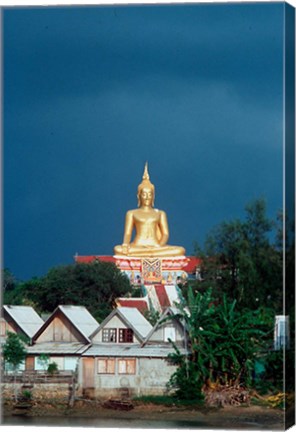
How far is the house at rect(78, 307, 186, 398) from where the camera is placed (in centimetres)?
1344

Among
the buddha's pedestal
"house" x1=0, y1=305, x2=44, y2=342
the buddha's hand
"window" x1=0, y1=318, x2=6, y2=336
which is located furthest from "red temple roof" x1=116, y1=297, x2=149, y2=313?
"window" x1=0, y1=318, x2=6, y2=336

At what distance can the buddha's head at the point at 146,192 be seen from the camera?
528 inches

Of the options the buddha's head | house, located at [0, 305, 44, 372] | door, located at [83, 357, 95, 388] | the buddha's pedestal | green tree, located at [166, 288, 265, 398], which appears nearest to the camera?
green tree, located at [166, 288, 265, 398]

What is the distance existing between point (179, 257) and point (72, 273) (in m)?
0.78

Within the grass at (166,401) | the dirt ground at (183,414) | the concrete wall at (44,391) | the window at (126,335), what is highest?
the window at (126,335)

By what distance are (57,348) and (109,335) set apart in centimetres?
39

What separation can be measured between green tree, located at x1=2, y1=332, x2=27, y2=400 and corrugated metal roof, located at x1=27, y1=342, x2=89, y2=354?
0.06 metres

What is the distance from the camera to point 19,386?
13719 millimetres

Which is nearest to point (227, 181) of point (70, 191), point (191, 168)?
point (191, 168)

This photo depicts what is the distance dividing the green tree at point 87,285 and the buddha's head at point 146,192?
1.66 ft

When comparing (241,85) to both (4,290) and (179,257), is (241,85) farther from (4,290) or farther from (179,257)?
(4,290)

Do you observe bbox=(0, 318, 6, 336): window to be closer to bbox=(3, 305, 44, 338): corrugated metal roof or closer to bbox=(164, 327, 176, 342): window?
bbox=(3, 305, 44, 338): corrugated metal roof

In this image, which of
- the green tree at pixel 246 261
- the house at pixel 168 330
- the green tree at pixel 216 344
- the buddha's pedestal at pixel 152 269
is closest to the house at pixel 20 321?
the buddha's pedestal at pixel 152 269

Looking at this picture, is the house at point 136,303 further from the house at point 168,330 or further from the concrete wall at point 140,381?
the concrete wall at point 140,381
